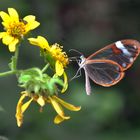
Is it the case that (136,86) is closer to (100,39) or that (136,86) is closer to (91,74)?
(100,39)

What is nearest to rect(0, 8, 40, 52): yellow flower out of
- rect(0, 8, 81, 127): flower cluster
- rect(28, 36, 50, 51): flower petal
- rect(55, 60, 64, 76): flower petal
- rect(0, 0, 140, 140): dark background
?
rect(0, 8, 81, 127): flower cluster

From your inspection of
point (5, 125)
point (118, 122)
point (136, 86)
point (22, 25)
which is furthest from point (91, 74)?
point (136, 86)

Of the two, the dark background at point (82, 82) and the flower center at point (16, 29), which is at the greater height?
the flower center at point (16, 29)

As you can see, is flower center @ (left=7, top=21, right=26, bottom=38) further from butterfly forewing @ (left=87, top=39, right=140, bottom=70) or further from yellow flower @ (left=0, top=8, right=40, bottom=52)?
butterfly forewing @ (left=87, top=39, right=140, bottom=70)

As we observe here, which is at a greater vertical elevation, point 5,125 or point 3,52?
point 3,52

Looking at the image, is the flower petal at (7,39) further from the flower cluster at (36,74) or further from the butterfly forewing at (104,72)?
the butterfly forewing at (104,72)

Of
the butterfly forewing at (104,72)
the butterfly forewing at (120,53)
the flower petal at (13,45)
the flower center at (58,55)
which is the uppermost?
the flower petal at (13,45)

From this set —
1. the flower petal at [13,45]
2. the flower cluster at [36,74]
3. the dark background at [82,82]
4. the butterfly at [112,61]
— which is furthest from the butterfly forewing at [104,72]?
the dark background at [82,82]
